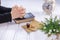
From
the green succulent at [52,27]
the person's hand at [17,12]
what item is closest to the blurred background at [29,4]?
the person's hand at [17,12]

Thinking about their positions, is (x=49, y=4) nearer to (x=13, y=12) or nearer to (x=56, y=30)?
(x=13, y=12)

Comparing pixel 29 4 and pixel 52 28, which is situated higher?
pixel 29 4

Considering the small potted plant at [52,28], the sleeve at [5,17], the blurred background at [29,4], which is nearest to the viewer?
the small potted plant at [52,28]

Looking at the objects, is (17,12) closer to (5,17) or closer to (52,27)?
(5,17)

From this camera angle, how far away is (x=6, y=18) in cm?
142

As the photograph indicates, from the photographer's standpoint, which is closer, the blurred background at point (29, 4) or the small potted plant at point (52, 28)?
the small potted plant at point (52, 28)

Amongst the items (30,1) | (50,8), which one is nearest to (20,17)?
(50,8)

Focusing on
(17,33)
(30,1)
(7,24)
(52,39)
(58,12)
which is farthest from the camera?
(30,1)

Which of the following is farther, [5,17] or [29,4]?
[29,4]

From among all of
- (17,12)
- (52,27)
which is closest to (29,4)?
(17,12)

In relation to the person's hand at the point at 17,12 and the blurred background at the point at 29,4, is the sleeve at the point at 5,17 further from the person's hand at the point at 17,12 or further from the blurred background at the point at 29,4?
the blurred background at the point at 29,4

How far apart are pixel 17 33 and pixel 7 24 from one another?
195 millimetres

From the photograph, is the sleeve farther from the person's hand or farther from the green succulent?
the green succulent

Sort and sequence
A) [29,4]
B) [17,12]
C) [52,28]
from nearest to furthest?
1. [52,28]
2. [17,12]
3. [29,4]
